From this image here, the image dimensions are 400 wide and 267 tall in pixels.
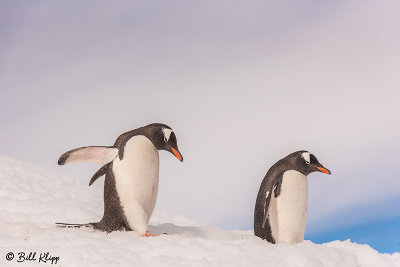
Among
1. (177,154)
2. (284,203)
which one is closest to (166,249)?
(177,154)

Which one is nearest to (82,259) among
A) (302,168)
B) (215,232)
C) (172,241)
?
(172,241)

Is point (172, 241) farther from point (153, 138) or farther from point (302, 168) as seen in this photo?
point (302, 168)

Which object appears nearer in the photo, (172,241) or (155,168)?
(172,241)

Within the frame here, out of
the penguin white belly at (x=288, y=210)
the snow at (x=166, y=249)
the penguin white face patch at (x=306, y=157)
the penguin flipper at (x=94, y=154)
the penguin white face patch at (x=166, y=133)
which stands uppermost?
the penguin white face patch at (x=166, y=133)

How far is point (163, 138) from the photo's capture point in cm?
558

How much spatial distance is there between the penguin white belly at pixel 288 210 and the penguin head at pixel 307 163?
0.49 ft

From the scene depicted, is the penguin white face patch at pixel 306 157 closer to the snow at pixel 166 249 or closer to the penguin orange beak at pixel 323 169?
the penguin orange beak at pixel 323 169

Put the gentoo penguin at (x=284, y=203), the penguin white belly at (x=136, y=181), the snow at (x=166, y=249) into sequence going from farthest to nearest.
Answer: the gentoo penguin at (x=284, y=203), the penguin white belly at (x=136, y=181), the snow at (x=166, y=249)

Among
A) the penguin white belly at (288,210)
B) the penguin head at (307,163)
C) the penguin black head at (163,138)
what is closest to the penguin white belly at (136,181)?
the penguin black head at (163,138)

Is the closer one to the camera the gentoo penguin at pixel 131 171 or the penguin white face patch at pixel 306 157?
the gentoo penguin at pixel 131 171

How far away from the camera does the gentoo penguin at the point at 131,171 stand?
5.39m

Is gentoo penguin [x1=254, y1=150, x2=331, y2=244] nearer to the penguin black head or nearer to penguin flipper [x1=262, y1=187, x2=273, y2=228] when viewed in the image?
penguin flipper [x1=262, y1=187, x2=273, y2=228]

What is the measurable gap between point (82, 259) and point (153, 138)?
1.65 meters

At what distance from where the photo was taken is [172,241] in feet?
15.8
